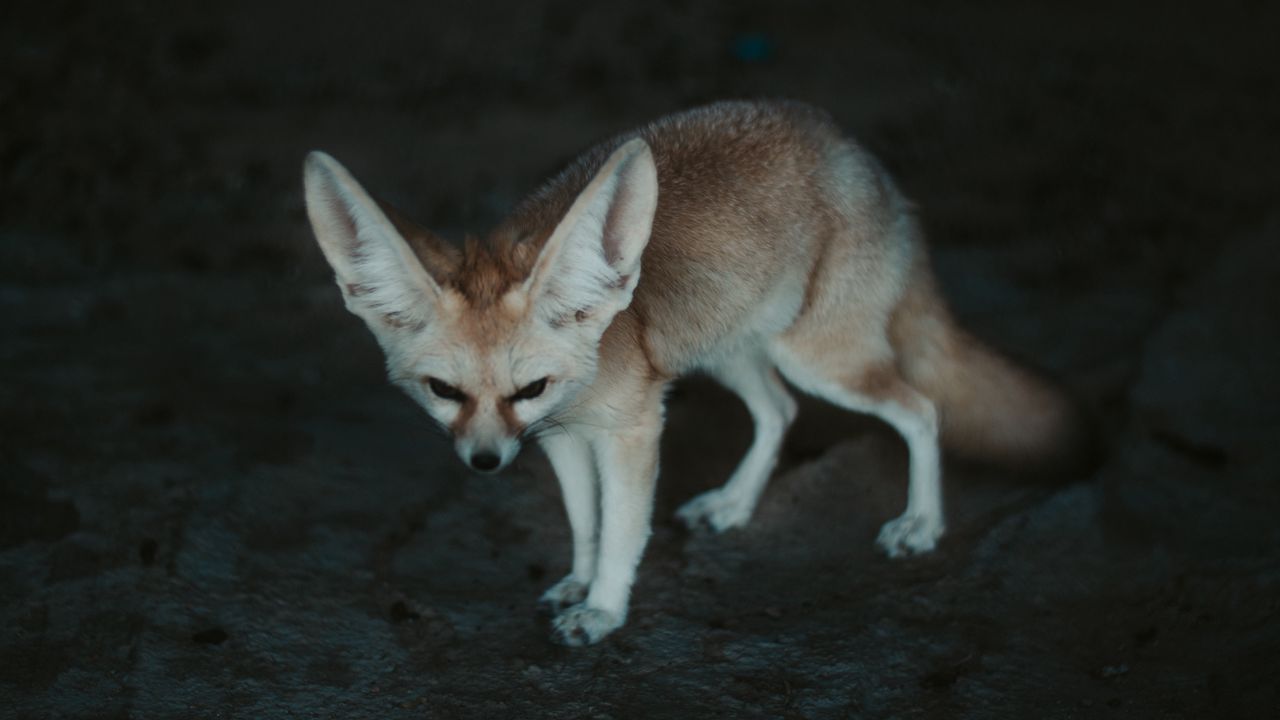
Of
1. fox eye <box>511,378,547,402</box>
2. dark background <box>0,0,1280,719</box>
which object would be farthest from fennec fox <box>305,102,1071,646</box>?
dark background <box>0,0,1280,719</box>

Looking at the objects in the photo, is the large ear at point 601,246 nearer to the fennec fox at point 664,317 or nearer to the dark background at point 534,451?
the fennec fox at point 664,317

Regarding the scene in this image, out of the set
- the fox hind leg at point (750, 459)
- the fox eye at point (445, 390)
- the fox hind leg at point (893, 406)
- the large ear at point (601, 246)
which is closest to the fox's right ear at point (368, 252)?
the fox eye at point (445, 390)

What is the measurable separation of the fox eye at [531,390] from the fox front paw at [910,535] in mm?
1166

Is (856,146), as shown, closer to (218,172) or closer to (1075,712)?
(1075,712)

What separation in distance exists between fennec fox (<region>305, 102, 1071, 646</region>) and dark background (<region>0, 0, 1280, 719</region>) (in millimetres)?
194

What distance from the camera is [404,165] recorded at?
5.73 metres

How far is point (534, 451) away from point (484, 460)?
4.33 feet

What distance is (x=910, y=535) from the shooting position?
3096 millimetres

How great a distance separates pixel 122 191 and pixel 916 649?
4.23 m

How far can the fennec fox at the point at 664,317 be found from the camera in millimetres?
2316

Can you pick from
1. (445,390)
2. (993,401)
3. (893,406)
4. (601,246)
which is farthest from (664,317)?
(993,401)

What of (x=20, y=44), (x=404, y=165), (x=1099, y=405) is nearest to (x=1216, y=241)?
(x=1099, y=405)

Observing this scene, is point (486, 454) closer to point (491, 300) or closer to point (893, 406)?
point (491, 300)

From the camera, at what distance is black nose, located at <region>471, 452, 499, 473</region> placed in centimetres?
226
